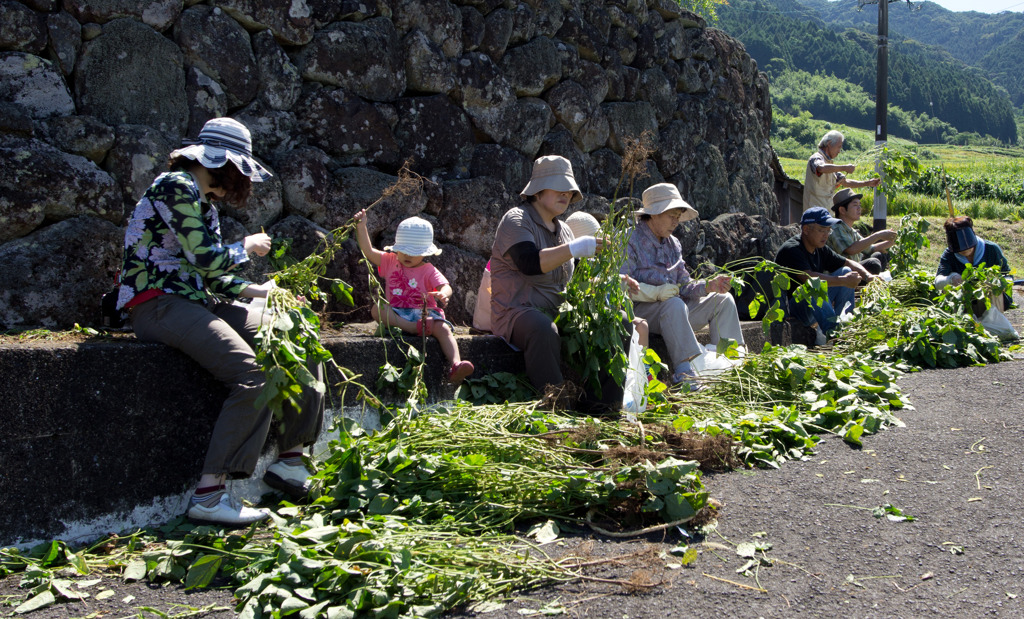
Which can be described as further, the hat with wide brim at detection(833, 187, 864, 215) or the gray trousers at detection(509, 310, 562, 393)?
the hat with wide brim at detection(833, 187, 864, 215)

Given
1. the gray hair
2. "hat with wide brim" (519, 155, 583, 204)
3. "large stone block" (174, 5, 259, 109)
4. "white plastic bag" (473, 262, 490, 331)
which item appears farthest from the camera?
the gray hair

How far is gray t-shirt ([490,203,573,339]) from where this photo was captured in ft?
14.6

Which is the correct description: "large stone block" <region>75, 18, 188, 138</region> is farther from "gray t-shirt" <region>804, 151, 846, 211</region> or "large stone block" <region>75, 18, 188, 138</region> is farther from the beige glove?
"gray t-shirt" <region>804, 151, 846, 211</region>

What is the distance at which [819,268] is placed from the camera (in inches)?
267

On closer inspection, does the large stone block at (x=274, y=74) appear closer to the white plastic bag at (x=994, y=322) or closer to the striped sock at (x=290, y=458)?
the striped sock at (x=290, y=458)

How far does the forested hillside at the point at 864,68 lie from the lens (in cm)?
9812

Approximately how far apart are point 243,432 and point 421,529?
2.82 ft

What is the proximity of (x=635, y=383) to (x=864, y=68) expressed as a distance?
394ft

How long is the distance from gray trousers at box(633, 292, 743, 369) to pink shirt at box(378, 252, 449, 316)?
1.51 meters

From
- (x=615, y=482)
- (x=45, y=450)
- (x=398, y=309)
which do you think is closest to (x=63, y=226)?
(x=45, y=450)

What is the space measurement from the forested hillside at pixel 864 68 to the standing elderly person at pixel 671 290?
303 ft

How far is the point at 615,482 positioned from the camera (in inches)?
123

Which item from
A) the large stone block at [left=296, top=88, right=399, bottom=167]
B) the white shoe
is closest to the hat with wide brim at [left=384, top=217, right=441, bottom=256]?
the large stone block at [left=296, top=88, right=399, bottom=167]

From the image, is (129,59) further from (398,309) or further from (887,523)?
(887,523)
